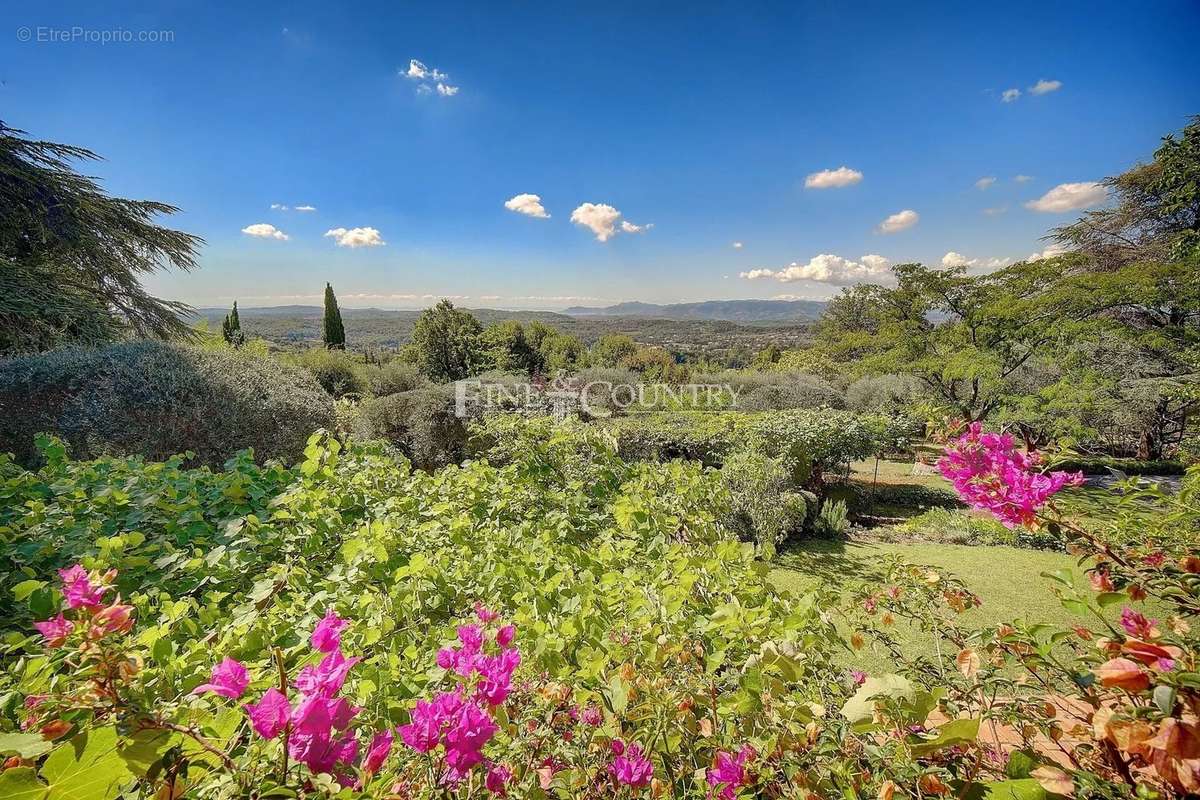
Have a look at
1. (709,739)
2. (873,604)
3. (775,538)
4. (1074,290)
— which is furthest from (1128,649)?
(1074,290)

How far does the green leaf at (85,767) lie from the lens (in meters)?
0.48

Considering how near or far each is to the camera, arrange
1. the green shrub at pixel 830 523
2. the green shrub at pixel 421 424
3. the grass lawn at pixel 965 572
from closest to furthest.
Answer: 1. the grass lawn at pixel 965 572
2. the green shrub at pixel 830 523
3. the green shrub at pixel 421 424

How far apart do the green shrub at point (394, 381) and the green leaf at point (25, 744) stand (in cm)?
1645

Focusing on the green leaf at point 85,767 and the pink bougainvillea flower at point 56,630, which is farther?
the pink bougainvillea flower at point 56,630

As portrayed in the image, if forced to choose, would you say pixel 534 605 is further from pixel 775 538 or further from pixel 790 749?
pixel 775 538

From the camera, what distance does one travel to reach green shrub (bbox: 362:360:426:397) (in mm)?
16469

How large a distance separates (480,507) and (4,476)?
232 centimetres

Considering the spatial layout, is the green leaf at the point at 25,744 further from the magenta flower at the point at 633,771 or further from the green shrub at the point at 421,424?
the green shrub at the point at 421,424

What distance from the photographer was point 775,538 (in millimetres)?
6480

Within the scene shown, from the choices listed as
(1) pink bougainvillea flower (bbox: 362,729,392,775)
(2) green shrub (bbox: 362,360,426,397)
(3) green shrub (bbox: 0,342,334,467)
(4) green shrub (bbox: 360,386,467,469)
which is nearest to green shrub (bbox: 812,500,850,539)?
(4) green shrub (bbox: 360,386,467,469)

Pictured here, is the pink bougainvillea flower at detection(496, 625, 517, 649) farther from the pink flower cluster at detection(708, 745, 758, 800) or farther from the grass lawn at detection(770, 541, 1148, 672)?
the grass lawn at detection(770, 541, 1148, 672)

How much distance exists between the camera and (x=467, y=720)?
0.73 metres

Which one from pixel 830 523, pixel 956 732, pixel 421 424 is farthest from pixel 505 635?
pixel 421 424

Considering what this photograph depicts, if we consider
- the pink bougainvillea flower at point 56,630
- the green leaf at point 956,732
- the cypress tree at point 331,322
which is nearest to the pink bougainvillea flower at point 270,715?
the pink bougainvillea flower at point 56,630
